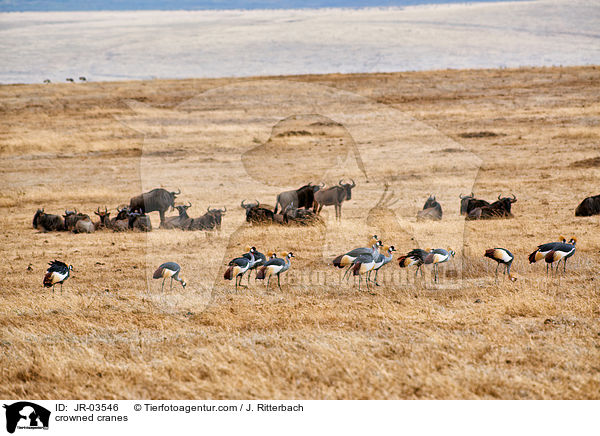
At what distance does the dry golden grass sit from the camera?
615cm

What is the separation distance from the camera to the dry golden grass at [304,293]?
242 inches

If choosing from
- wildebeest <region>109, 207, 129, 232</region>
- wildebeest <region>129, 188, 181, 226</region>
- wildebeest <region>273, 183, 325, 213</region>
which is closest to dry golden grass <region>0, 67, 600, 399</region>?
wildebeest <region>109, 207, 129, 232</region>

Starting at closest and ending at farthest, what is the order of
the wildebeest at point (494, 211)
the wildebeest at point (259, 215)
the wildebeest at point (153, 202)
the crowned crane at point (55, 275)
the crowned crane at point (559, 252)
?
the crowned crane at point (559, 252) → the crowned crane at point (55, 275) → the wildebeest at point (259, 215) → the wildebeest at point (494, 211) → the wildebeest at point (153, 202)

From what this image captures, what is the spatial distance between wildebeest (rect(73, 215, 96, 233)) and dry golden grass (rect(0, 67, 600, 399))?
471 mm

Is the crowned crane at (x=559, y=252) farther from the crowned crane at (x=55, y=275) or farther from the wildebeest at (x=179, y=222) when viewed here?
the wildebeest at (x=179, y=222)

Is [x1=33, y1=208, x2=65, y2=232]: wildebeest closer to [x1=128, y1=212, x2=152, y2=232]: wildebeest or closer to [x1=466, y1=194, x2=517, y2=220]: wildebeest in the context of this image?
[x1=128, y1=212, x2=152, y2=232]: wildebeest

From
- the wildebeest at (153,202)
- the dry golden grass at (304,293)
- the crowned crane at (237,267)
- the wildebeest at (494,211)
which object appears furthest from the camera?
the wildebeest at (153,202)

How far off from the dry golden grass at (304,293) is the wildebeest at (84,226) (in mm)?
471

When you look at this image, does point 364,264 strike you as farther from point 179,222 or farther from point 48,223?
point 48,223

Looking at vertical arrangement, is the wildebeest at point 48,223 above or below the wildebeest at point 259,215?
below

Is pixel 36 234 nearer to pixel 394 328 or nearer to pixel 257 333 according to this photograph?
pixel 257 333

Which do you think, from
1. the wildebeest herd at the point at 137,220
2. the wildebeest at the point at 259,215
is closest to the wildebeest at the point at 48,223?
the wildebeest herd at the point at 137,220

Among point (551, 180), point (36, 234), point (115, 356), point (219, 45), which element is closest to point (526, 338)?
point (115, 356)
